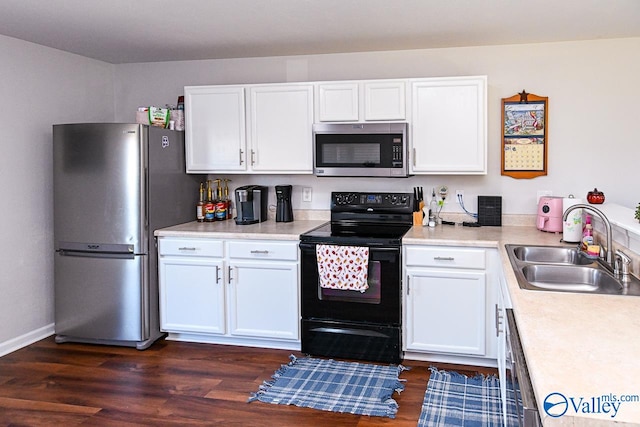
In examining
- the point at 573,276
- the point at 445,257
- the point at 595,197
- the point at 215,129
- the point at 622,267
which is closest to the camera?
the point at 622,267

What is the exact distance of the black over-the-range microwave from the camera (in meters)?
3.72

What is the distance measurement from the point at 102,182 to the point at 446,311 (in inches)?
95.5

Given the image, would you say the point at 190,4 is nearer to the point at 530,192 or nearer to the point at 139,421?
the point at 139,421

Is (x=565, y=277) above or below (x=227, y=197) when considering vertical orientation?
below

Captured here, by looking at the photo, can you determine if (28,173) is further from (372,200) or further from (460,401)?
(460,401)

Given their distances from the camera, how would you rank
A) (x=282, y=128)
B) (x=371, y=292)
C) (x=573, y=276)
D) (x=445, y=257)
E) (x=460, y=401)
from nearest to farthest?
(x=573, y=276)
(x=460, y=401)
(x=445, y=257)
(x=371, y=292)
(x=282, y=128)

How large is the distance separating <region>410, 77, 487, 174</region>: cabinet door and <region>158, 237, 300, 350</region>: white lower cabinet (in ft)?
3.64

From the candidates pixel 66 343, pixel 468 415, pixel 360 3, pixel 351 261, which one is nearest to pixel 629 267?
pixel 468 415

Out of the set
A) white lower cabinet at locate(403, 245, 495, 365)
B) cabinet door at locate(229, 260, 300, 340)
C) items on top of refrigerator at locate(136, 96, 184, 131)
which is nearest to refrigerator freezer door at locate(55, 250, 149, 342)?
cabinet door at locate(229, 260, 300, 340)

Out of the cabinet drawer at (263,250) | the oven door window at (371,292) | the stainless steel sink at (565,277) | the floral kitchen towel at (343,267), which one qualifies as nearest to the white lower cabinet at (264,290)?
the cabinet drawer at (263,250)

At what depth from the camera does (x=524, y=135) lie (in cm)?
386

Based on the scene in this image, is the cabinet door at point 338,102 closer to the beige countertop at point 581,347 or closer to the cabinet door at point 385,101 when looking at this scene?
the cabinet door at point 385,101

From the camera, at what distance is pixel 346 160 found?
3844 millimetres

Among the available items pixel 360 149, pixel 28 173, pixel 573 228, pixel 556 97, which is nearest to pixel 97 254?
pixel 28 173
